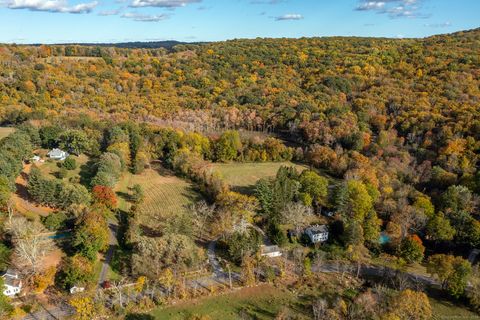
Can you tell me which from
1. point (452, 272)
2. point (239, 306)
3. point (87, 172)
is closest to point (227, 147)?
point (87, 172)

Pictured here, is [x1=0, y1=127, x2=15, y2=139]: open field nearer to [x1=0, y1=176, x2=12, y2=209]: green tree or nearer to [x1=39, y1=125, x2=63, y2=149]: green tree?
[x1=39, y1=125, x2=63, y2=149]: green tree

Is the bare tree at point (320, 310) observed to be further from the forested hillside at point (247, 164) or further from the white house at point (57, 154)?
the white house at point (57, 154)

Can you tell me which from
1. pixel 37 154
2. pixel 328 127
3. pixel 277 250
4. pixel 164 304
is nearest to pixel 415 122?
pixel 328 127

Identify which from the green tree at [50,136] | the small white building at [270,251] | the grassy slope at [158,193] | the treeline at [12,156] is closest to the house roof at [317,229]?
the small white building at [270,251]

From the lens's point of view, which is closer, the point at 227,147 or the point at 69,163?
the point at 69,163

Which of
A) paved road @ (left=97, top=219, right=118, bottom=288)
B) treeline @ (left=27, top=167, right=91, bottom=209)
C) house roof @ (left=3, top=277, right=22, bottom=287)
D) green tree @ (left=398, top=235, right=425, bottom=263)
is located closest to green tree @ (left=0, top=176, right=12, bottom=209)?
treeline @ (left=27, top=167, right=91, bottom=209)

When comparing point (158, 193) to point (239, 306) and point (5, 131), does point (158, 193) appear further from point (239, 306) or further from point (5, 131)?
point (5, 131)

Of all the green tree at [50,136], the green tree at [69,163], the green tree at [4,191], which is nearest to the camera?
the green tree at [4,191]
